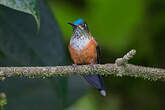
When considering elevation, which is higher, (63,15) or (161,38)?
(63,15)

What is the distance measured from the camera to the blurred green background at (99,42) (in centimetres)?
333

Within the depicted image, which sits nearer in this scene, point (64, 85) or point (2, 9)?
point (64, 85)

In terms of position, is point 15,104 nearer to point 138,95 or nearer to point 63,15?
point 63,15

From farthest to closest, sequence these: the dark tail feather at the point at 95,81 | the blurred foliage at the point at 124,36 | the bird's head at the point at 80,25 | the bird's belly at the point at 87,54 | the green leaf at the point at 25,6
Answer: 1. the blurred foliage at the point at 124,36
2. the bird's head at the point at 80,25
3. the bird's belly at the point at 87,54
4. the dark tail feather at the point at 95,81
5. the green leaf at the point at 25,6

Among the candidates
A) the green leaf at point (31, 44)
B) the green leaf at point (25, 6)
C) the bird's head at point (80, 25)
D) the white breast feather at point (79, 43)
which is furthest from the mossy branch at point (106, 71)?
the bird's head at point (80, 25)

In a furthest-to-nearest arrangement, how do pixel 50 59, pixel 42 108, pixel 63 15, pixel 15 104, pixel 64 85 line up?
pixel 63 15 → pixel 42 108 → pixel 15 104 → pixel 50 59 → pixel 64 85

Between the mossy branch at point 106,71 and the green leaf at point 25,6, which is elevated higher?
the green leaf at point 25,6

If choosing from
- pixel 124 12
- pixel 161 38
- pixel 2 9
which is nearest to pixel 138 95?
pixel 161 38

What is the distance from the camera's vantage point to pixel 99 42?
4.80 m

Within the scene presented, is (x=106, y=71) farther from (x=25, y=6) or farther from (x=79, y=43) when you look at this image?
(x=79, y=43)

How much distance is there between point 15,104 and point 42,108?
36cm

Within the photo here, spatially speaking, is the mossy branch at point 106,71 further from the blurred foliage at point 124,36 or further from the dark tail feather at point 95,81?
the blurred foliage at point 124,36

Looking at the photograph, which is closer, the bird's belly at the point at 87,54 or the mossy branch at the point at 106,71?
the mossy branch at the point at 106,71

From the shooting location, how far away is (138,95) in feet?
16.5
